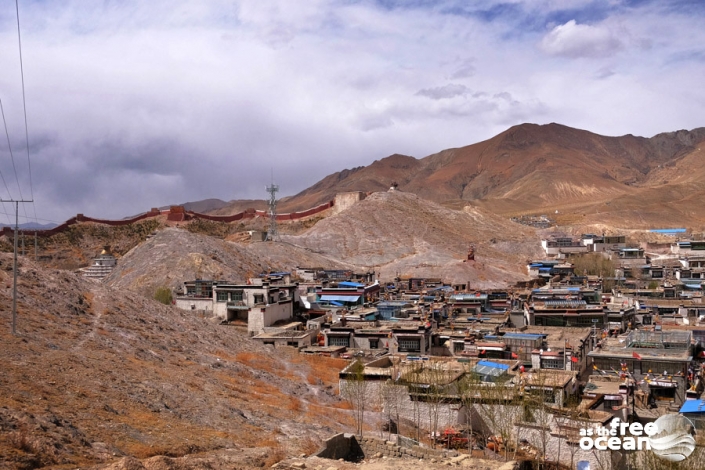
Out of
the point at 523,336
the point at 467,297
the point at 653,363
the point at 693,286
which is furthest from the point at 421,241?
the point at 653,363

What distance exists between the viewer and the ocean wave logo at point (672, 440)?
548 inches

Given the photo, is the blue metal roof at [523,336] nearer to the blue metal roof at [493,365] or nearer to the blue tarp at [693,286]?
the blue metal roof at [493,365]

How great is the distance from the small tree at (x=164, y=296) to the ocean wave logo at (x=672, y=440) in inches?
1556

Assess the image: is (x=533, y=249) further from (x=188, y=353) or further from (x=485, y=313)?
(x=188, y=353)

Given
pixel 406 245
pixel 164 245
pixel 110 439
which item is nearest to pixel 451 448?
pixel 110 439

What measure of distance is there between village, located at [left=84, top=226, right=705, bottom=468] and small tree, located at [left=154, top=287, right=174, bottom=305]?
106 centimetres

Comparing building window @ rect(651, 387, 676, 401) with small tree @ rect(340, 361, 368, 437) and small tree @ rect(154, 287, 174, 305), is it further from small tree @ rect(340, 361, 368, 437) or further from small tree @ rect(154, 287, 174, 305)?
small tree @ rect(154, 287, 174, 305)

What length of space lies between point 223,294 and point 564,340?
21.4 metres

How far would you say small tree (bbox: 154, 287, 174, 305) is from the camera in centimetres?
5047

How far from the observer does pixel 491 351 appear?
32438mm

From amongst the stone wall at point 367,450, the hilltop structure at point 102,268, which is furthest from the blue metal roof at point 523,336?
the hilltop structure at point 102,268

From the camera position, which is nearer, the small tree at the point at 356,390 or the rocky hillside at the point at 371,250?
the small tree at the point at 356,390
